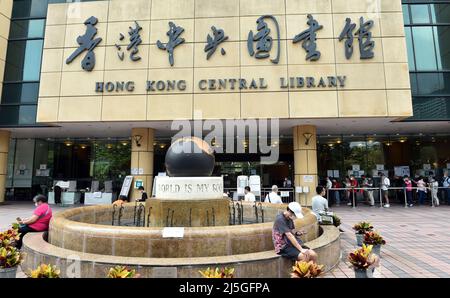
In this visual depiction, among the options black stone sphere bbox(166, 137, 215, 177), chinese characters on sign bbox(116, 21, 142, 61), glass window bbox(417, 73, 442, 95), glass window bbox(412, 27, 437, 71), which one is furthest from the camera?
glass window bbox(412, 27, 437, 71)

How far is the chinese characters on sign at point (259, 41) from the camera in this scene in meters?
16.5

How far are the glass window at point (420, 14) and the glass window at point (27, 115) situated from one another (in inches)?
1042

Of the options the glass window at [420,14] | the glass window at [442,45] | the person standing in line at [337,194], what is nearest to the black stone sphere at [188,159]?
the person standing in line at [337,194]

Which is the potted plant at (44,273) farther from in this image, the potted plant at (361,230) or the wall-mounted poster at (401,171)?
the wall-mounted poster at (401,171)

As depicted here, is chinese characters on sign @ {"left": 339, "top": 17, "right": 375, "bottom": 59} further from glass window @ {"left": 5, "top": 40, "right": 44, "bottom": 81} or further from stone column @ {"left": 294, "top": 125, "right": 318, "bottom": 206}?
glass window @ {"left": 5, "top": 40, "right": 44, "bottom": 81}

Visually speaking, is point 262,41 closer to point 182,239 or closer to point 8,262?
point 182,239

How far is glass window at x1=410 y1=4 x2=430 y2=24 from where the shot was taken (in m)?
19.1

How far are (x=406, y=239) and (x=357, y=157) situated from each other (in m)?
13.9

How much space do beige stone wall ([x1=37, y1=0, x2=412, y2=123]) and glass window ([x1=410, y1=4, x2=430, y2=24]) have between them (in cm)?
359

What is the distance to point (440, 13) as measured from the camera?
62.9 feet

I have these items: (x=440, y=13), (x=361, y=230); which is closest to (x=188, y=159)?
(x=361, y=230)

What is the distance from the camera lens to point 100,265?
4.88 m

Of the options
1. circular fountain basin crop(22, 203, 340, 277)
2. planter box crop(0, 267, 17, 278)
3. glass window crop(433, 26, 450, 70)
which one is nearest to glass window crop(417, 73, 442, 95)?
glass window crop(433, 26, 450, 70)
